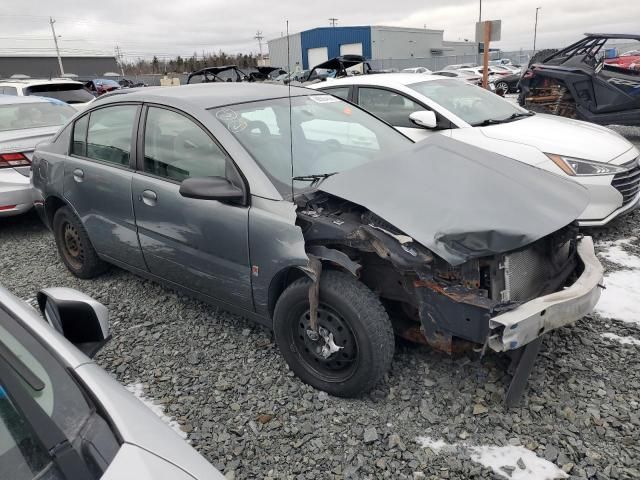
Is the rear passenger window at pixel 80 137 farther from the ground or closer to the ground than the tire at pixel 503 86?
farther from the ground

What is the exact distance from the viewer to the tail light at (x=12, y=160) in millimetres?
5344

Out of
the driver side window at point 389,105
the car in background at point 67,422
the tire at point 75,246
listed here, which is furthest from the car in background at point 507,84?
the car in background at point 67,422

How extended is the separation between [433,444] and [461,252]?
0.94 metres

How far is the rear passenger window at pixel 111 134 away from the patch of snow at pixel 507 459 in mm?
2743

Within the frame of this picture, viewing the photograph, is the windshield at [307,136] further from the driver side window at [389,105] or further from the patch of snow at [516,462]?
the driver side window at [389,105]

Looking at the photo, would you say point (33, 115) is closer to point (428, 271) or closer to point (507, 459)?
point (428, 271)

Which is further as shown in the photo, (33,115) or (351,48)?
(351,48)

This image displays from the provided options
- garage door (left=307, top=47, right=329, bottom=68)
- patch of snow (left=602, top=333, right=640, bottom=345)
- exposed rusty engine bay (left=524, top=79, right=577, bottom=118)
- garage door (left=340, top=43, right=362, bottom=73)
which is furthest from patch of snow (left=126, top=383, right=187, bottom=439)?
garage door (left=340, top=43, right=362, bottom=73)

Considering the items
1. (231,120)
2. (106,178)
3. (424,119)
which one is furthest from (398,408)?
(424,119)

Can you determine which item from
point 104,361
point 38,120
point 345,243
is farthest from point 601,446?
point 38,120

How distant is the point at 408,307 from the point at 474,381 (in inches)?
21.8

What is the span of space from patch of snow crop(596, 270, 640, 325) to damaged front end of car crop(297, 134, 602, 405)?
783mm

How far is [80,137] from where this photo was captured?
401 centimetres

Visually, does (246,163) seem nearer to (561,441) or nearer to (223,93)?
(223,93)
